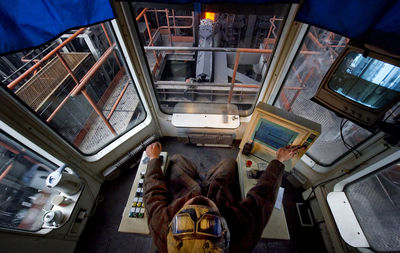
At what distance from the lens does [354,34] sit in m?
1.09

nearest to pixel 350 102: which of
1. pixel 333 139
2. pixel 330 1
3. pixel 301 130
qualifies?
pixel 301 130

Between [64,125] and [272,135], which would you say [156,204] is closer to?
[272,135]

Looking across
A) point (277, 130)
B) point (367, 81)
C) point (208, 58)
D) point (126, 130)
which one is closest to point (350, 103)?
point (367, 81)

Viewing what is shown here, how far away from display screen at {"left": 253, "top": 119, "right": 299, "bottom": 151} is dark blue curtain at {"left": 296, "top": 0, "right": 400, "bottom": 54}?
0.78 meters

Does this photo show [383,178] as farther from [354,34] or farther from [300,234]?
[354,34]

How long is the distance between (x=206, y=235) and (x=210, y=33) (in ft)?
14.9

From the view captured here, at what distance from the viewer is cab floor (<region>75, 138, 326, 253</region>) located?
79.9 inches

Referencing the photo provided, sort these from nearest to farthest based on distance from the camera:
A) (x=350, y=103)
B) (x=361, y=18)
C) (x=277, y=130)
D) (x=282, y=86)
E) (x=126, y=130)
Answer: (x=361, y=18), (x=350, y=103), (x=277, y=130), (x=282, y=86), (x=126, y=130)

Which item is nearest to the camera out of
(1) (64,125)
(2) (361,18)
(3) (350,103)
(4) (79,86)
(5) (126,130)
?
(2) (361,18)

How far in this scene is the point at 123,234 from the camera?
7.00 feet

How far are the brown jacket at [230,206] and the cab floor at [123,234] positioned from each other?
3.73ft

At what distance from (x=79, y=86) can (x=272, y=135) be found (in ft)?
6.47

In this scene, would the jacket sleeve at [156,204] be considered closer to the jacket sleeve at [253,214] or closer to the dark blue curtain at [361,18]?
the jacket sleeve at [253,214]

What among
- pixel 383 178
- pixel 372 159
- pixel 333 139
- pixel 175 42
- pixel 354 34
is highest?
pixel 175 42
